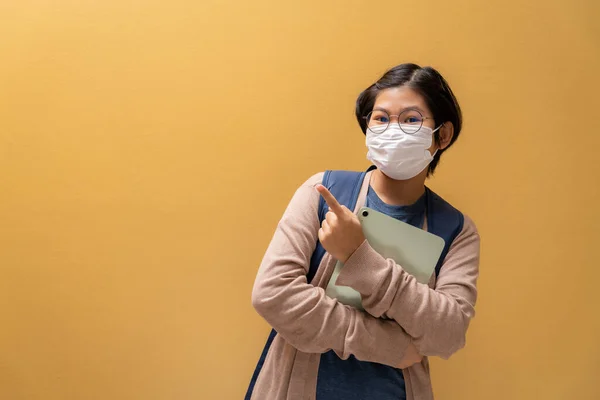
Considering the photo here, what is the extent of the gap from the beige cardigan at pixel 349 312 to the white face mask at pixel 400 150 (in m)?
0.21

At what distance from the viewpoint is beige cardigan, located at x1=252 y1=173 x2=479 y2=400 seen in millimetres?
1045

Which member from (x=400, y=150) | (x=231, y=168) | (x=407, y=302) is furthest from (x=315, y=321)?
(x=231, y=168)

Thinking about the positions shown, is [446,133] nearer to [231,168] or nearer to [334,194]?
[334,194]

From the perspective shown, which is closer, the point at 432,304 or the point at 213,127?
the point at 432,304

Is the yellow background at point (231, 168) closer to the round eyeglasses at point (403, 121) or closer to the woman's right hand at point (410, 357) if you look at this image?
the round eyeglasses at point (403, 121)

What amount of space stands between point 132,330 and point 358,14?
1.19 meters

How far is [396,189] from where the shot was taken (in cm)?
122

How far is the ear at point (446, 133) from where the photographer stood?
1220 millimetres

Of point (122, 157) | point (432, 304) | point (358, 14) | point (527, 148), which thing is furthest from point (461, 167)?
point (122, 157)

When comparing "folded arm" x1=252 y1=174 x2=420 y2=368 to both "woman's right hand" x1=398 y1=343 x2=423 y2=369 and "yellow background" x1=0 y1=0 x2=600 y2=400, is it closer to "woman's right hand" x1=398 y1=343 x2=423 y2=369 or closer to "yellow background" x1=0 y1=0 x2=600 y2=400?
"woman's right hand" x1=398 y1=343 x2=423 y2=369

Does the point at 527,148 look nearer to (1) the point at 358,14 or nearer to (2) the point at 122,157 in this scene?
A: (1) the point at 358,14

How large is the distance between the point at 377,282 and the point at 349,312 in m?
0.10

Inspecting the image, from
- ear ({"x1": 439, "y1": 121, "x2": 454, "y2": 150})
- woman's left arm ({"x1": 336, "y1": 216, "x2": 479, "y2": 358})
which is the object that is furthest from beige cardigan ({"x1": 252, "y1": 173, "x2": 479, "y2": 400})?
ear ({"x1": 439, "y1": 121, "x2": 454, "y2": 150})

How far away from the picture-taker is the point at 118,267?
1.71 meters
